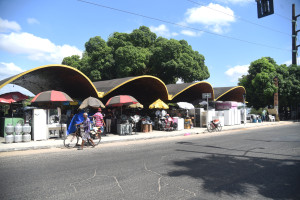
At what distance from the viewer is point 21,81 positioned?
18406 mm

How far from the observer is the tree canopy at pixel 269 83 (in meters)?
32.5

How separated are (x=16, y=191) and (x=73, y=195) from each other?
1.35 m

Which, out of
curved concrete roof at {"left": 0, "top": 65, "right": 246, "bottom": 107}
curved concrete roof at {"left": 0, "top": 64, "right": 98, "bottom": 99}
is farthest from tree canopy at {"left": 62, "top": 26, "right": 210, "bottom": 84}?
curved concrete roof at {"left": 0, "top": 64, "right": 98, "bottom": 99}

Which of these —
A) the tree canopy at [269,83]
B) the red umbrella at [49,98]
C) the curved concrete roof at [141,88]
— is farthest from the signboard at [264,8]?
the tree canopy at [269,83]

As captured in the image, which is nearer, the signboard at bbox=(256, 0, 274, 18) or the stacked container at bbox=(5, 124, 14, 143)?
the signboard at bbox=(256, 0, 274, 18)

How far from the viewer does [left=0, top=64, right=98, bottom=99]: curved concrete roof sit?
16.7 m

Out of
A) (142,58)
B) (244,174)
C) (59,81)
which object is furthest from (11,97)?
(142,58)

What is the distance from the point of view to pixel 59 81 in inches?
765

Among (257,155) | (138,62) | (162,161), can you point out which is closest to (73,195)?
(162,161)

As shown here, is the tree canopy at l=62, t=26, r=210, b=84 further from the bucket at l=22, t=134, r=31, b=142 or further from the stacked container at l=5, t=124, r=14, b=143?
the stacked container at l=5, t=124, r=14, b=143

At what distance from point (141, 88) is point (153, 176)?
18.5 meters

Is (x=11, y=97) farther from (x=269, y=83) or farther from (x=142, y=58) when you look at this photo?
(x=269, y=83)

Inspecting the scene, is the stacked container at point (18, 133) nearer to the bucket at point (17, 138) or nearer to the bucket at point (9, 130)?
the bucket at point (17, 138)

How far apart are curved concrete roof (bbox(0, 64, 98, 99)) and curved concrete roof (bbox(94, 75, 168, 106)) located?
1.45 meters
